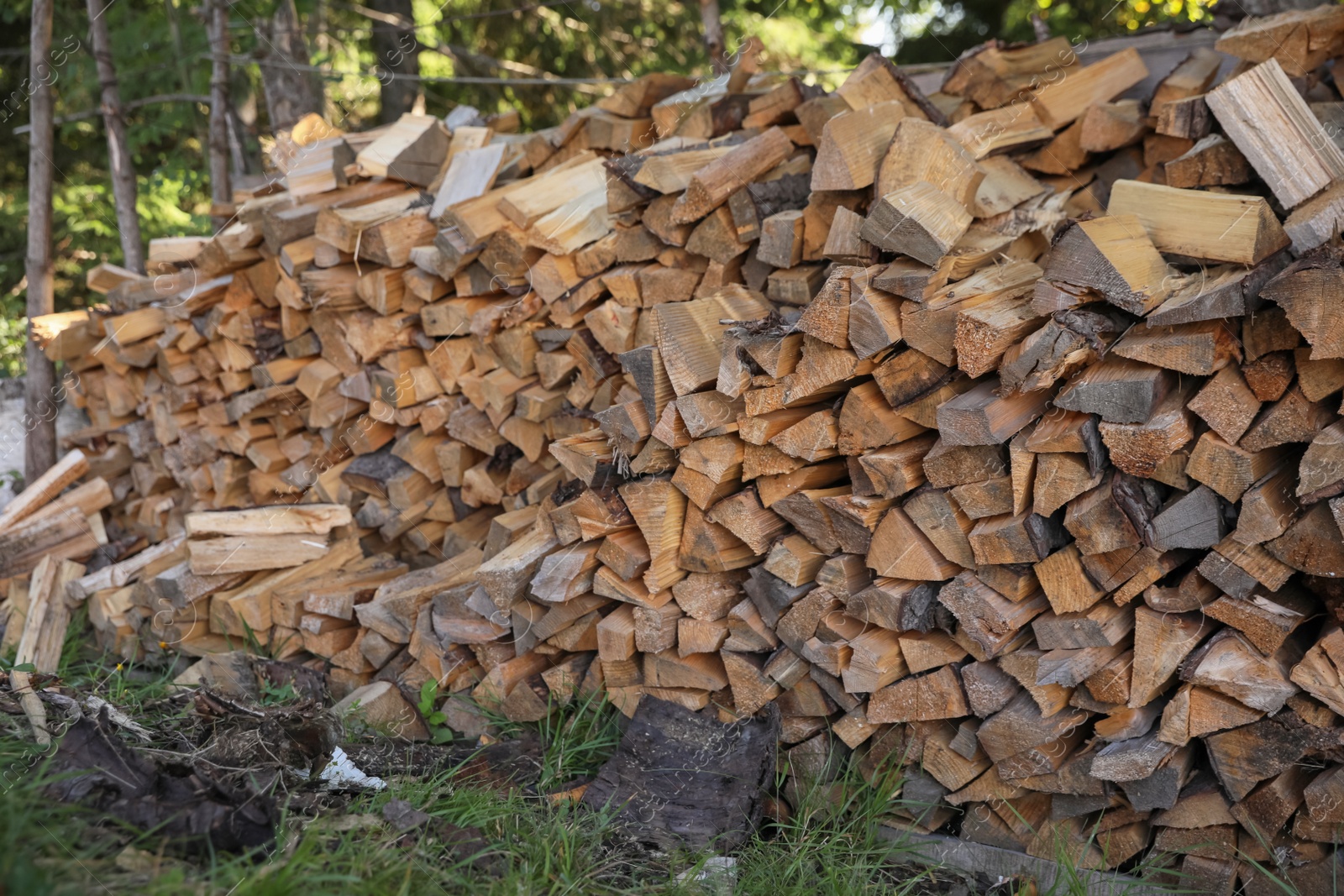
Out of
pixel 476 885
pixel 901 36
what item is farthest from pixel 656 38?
pixel 476 885

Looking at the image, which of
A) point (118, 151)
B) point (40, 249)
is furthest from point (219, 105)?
point (40, 249)

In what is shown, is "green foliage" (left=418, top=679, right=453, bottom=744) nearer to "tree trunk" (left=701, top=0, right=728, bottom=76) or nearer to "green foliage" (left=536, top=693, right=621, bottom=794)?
"green foliage" (left=536, top=693, right=621, bottom=794)

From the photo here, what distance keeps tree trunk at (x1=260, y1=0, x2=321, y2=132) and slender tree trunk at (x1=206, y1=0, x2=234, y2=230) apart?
9.2 inches

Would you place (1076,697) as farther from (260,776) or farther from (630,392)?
(260,776)

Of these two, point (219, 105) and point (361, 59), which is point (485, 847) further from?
point (361, 59)

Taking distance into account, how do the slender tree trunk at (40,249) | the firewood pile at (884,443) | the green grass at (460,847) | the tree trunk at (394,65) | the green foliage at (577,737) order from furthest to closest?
the tree trunk at (394,65) → the slender tree trunk at (40,249) → the green foliage at (577,737) → the firewood pile at (884,443) → the green grass at (460,847)

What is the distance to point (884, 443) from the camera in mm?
2287

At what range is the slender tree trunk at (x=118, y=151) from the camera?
4.94 metres

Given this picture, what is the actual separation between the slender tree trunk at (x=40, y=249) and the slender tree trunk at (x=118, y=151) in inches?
Result: 11.7

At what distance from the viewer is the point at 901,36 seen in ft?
25.3

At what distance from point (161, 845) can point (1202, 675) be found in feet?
6.75

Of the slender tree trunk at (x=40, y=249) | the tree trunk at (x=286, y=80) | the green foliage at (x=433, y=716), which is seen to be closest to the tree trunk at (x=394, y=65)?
the tree trunk at (x=286, y=80)

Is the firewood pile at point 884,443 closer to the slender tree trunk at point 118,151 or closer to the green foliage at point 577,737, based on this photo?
the green foliage at point 577,737

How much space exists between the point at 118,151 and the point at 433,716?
12.6 feet
